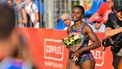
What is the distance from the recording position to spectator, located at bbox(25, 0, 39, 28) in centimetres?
1316

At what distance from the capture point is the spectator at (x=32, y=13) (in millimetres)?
13164

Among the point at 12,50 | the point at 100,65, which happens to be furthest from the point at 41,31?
the point at 12,50

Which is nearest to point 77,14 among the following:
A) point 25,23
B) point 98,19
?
point 98,19

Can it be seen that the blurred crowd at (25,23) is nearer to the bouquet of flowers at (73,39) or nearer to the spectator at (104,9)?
the spectator at (104,9)

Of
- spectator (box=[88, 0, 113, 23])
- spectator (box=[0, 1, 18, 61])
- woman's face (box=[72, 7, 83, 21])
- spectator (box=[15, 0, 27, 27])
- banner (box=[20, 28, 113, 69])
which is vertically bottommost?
banner (box=[20, 28, 113, 69])

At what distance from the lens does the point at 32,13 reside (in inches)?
521

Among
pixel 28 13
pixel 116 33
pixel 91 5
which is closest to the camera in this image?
pixel 116 33

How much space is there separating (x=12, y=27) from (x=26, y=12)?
35.9 ft

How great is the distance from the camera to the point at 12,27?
8.55 ft

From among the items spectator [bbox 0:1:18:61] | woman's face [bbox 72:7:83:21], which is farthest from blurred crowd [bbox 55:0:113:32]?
spectator [bbox 0:1:18:61]

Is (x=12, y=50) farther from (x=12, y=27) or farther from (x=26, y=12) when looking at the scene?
(x=26, y=12)

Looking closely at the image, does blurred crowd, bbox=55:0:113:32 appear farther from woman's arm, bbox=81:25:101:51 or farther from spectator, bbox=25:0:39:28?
woman's arm, bbox=81:25:101:51

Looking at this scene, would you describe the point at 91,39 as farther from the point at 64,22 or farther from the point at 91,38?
the point at 64,22

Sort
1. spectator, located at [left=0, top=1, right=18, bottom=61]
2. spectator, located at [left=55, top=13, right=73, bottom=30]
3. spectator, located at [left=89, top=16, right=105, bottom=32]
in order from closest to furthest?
spectator, located at [left=0, top=1, right=18, bottom=61], spectator, located at [left=89, top=16, right=105, bottom=32], spectator, located at [left=55, top=13, right=73, bottom=30]
